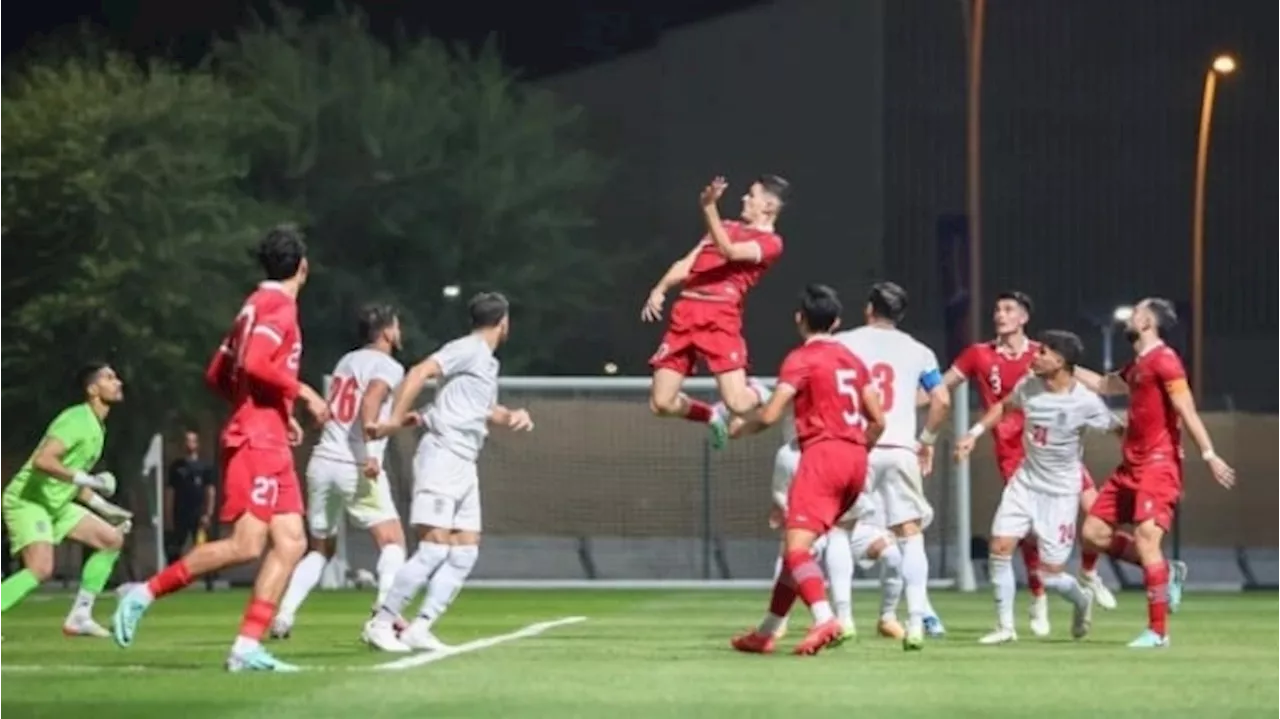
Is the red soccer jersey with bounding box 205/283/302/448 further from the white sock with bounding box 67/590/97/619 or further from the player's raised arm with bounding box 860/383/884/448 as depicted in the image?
the white sock with bounding box 67/590/97/619

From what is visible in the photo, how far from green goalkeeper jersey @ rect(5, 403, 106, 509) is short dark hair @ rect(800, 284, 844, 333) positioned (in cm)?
667

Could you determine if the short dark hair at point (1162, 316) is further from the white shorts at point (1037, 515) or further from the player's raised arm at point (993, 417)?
the white shorts at point (1037, 515)

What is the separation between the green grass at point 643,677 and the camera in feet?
40.8

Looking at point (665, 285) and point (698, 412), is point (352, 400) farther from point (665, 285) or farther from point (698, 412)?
point (665, 285)

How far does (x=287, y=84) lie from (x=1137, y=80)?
97.5ft

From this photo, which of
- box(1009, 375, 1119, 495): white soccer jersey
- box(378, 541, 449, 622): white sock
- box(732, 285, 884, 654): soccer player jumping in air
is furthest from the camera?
box(1009, 375, 1119, 495): white soccer jersey

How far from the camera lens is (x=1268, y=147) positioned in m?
81.6

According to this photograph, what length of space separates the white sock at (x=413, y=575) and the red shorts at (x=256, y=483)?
2.46 m

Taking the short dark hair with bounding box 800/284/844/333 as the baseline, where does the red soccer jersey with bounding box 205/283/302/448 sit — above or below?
below

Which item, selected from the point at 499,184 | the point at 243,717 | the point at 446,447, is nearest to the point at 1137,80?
the point at 499,184

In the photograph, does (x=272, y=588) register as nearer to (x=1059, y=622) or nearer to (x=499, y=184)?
(x=1059, y=622)

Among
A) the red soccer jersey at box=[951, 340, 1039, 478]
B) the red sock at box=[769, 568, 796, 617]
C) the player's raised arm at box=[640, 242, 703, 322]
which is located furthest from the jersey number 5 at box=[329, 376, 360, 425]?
the red sock at box=[769, 568, 796, 617]

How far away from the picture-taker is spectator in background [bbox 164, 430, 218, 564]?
36656 millimetres

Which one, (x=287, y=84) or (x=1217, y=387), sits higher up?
(x=287, y=84)
